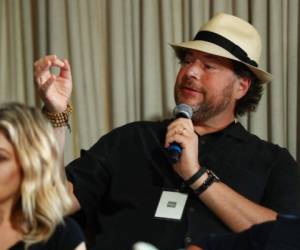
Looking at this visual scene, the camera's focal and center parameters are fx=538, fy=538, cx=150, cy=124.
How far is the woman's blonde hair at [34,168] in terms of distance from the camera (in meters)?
1.25

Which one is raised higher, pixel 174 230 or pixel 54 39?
pixel 54 39

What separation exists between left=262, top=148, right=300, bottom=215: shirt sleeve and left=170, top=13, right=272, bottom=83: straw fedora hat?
362 millimetres

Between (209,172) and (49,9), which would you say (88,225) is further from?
(49,9)

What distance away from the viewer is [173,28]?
2244mm

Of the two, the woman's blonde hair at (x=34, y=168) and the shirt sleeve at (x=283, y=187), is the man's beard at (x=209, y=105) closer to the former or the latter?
the shirt sleeve at (x=283, y=187)

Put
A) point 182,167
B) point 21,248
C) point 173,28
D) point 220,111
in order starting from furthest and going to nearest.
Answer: point 173,28
point 220,111
point 182,167
point 21,248

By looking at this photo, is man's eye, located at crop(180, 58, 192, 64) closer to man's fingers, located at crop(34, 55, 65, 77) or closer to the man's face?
the man's face

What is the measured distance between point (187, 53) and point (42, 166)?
1010mm

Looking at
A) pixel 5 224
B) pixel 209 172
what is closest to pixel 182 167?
pixel 209 172

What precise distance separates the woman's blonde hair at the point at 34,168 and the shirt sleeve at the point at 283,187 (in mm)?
856

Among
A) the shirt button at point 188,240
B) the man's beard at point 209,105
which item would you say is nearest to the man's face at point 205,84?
the man's beard at point 209,105

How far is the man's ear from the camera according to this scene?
213 centimetres

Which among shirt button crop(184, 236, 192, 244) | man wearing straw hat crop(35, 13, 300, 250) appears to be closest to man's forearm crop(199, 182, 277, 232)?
man wearing straw hat crop(35, 13, 300, 250)

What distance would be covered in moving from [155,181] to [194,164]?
0.21 m
